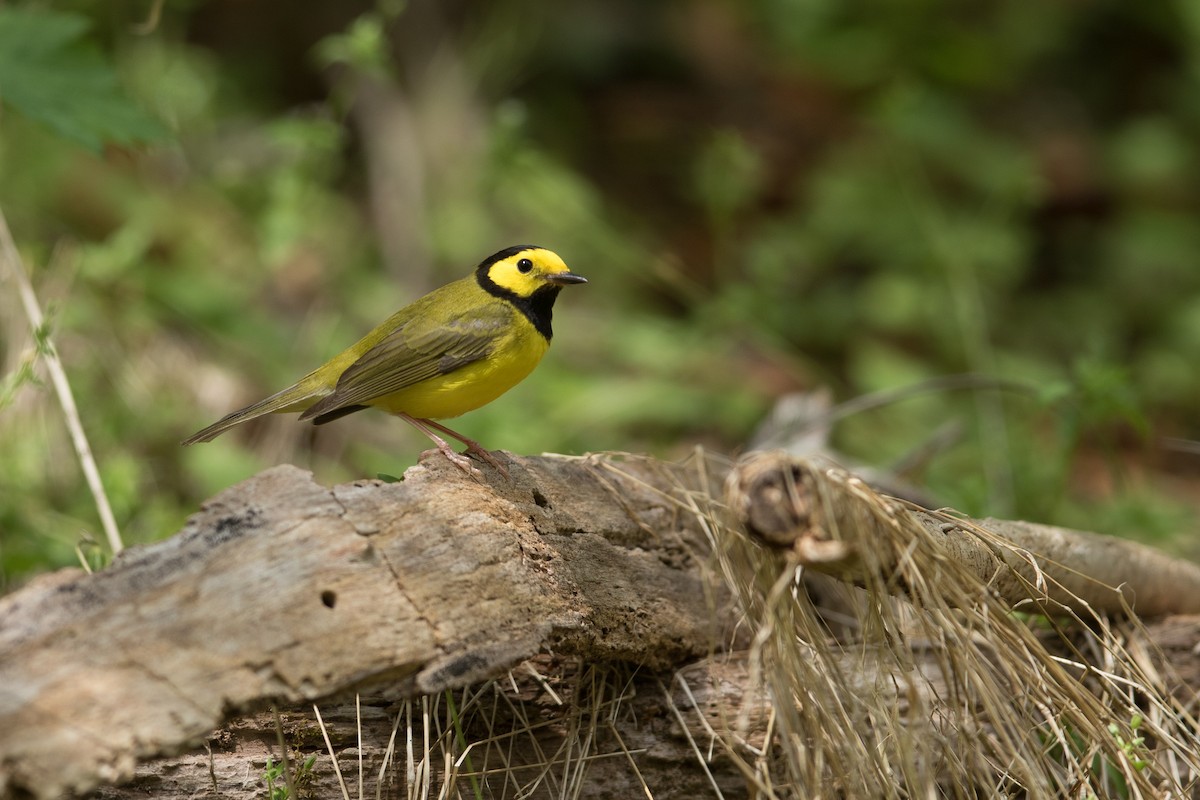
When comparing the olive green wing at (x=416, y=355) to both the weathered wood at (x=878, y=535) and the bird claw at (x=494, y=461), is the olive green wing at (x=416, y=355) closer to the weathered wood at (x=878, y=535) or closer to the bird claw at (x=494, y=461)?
the bird claw at (x=494, y=461)

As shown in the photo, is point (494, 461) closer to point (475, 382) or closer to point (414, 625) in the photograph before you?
point (414, 625)

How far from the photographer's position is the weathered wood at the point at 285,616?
7.09ft

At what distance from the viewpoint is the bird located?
13.4ft

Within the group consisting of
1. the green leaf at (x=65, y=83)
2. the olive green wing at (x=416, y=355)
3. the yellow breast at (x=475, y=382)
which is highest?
the green leaf at (x=65, y=83)

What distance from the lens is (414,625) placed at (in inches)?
98.3

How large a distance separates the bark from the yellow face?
1133 millimetres

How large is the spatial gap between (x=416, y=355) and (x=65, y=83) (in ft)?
5.32

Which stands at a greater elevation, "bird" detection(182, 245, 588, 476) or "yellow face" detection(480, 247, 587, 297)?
"yellow face" detection(480, 247, 587, 297)

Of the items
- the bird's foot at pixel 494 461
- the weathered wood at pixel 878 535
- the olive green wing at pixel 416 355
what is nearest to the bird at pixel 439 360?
the olive green wing at pixel 416 355

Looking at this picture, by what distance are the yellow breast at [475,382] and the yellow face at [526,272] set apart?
0.26m

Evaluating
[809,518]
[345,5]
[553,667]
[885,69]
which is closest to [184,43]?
[345,5]

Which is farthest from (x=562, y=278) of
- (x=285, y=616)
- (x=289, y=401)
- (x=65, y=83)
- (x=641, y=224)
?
(x=641, y=224)

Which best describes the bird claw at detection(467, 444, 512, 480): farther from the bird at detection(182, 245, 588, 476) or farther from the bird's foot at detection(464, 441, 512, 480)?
the bird at detection(182, 245, 588, 476)

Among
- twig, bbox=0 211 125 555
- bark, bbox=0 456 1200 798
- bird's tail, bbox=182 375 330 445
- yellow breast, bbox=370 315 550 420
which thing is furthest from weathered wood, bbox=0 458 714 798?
bird's tail, bbox=182 375 330 445
